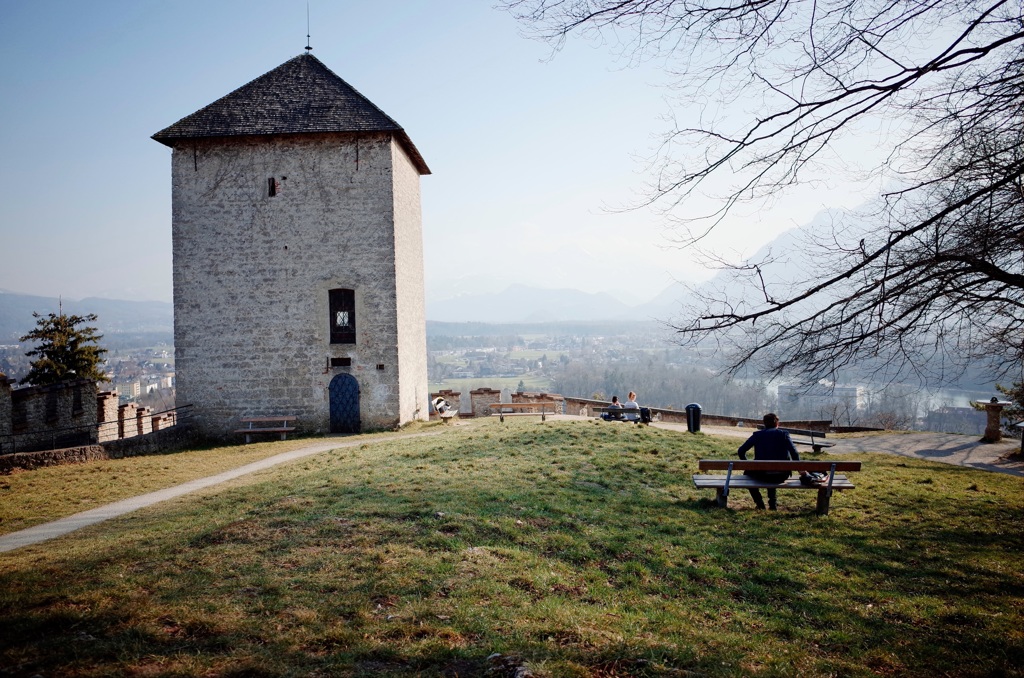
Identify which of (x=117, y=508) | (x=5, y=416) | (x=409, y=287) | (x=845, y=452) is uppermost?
(x=409, y=287)

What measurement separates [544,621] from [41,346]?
37961 mm

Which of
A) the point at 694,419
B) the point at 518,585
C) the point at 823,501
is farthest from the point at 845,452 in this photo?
the point at 518,585

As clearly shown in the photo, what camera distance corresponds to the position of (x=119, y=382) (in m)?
75.3

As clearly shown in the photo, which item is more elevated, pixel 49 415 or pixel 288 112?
pixel 288 112

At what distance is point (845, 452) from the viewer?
49.9ft

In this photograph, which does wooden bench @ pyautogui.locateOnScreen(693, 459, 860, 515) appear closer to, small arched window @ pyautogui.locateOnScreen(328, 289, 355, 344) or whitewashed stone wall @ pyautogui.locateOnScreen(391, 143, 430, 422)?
whitewashed stone wall @ pyautogui.locateOnScreen(391, 143, 430, 422)

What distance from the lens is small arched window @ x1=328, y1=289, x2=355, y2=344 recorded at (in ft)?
68.7

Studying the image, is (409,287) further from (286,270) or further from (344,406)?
(344,406)

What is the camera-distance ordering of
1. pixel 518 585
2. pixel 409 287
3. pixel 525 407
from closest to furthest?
pixel 518 585 < pixel 525 407 < pixel 409 287

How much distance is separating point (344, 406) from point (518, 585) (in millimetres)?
16410

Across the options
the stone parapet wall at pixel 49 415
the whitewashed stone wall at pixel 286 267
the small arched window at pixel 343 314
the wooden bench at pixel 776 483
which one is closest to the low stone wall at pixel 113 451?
the whitewashed stone wall at pixel 286 267

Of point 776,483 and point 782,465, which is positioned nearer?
point 782,465

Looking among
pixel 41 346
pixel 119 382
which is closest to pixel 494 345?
pixel 119 382

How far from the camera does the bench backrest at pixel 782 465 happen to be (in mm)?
8352
